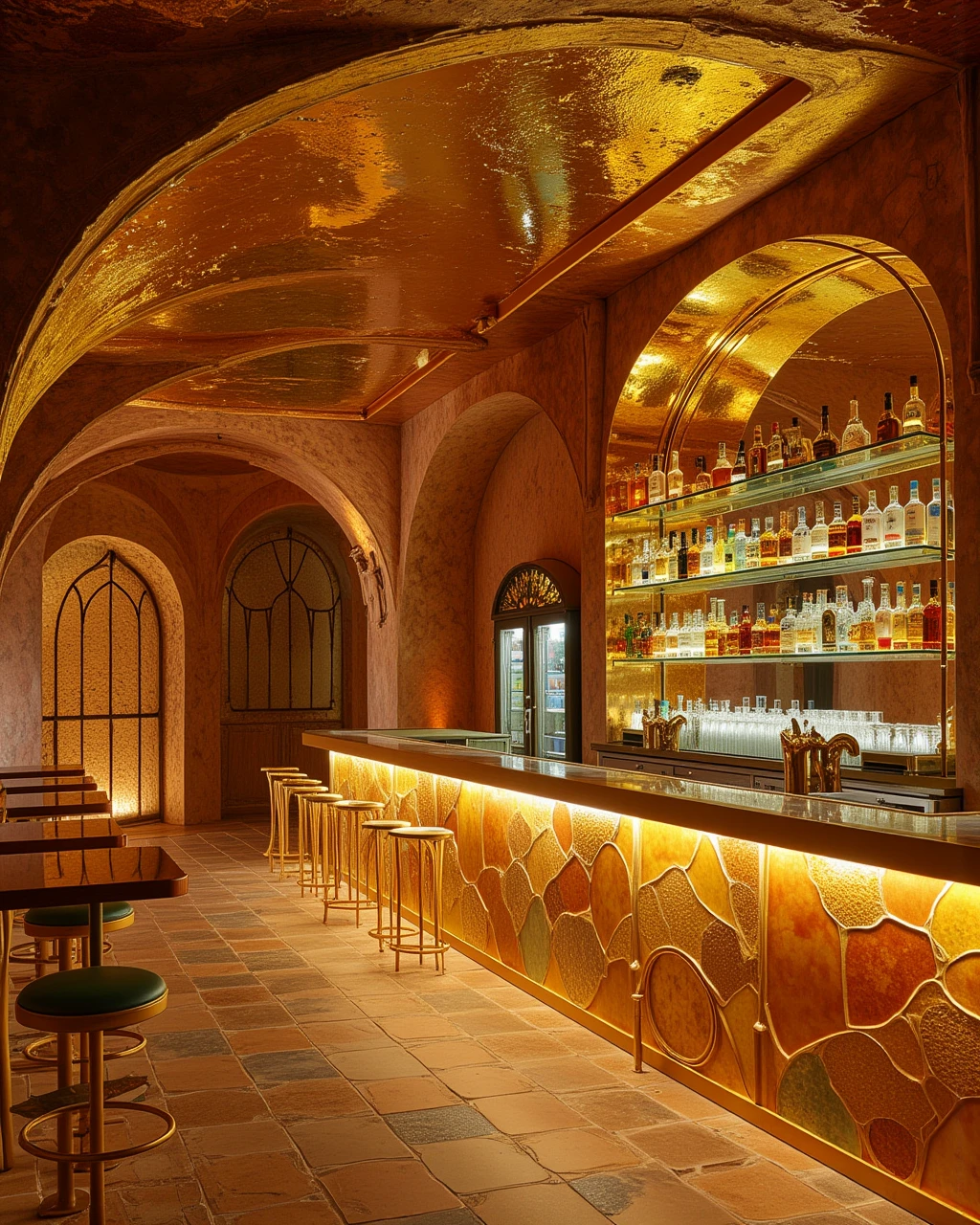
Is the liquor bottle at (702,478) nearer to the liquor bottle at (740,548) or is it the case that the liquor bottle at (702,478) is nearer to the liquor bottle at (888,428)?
the liquor bottle at (740,548)

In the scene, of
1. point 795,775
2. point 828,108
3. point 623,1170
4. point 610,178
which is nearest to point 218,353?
point 610,178

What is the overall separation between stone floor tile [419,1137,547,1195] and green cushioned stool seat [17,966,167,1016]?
109 cm

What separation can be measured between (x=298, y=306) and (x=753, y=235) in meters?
2.96

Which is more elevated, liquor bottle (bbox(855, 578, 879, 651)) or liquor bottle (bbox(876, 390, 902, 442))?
liquor bottle (bbox(876, 390, 902, 442))

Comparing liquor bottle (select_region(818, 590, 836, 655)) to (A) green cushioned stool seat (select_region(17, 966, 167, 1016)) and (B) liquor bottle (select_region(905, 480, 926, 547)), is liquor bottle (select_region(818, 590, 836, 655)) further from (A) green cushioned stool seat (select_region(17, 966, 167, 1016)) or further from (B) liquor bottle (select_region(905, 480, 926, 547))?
(A) green cushioned stool seat (select_region(17, 966, 167, 1016))

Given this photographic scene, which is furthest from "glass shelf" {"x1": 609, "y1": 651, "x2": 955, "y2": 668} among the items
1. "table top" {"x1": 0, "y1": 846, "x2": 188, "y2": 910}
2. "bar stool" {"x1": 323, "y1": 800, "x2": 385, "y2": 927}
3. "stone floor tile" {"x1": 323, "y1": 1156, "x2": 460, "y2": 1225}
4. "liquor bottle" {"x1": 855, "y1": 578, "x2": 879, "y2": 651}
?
"table top" {"x1": 0, "y1": 846, "x2": 188, "y2": 910}

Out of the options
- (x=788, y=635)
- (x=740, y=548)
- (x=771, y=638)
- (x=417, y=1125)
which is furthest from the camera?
(x=740, y=548)

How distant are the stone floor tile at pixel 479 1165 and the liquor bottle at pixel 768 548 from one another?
2.92 m

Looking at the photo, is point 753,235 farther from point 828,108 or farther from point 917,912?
point 917,912

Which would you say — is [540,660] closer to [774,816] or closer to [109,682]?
[774,816]

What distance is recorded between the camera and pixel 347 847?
9.49 meters

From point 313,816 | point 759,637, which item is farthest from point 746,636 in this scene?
point 313,816

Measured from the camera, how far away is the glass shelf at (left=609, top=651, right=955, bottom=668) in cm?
468

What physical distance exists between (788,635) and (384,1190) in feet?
10.0
